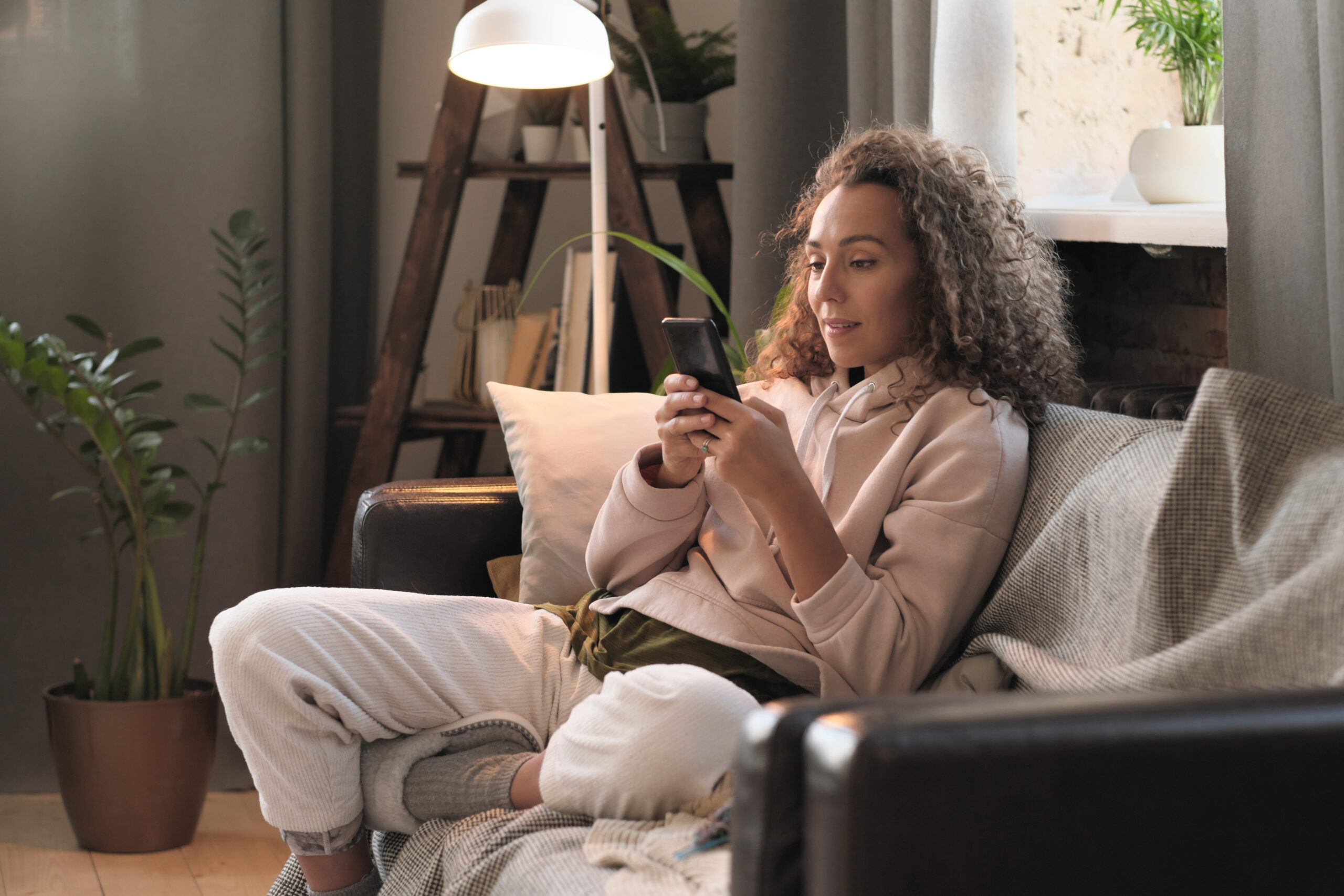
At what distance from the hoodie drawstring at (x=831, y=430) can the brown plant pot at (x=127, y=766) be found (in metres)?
1.36

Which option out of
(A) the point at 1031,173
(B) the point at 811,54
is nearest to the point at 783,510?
(A) the point at 1031,173

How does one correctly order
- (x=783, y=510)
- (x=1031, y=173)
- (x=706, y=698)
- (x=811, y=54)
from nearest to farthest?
(x=706, y=698), (x=783, y=510), (x=1031, y=173), (x=811, y=54)

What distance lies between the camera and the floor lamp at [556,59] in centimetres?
177

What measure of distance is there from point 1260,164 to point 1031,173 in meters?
0.88

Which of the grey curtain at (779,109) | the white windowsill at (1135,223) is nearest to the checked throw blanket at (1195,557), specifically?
the white windowsill at (1135,223)

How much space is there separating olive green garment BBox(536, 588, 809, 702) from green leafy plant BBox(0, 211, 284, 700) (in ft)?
3.81

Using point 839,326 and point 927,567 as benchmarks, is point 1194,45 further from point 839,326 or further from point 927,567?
point 927,567

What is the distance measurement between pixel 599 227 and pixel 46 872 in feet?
4.88

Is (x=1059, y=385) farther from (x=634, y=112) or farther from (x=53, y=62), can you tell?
(x=53, y=62)

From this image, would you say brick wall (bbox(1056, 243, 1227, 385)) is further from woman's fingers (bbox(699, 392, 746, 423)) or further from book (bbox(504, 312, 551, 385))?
book (bbox(504, 312, 551, 385))

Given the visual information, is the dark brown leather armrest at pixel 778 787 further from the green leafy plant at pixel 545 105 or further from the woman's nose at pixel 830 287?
the green leafy plant at pixel 545 105

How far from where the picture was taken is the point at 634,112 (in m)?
2.80

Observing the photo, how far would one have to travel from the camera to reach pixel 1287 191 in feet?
3.59

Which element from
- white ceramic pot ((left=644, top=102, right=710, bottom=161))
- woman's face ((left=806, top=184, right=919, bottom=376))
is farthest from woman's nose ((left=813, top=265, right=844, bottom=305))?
white ceramic pot ((left=644, top=102, right=710, bottom=161))
